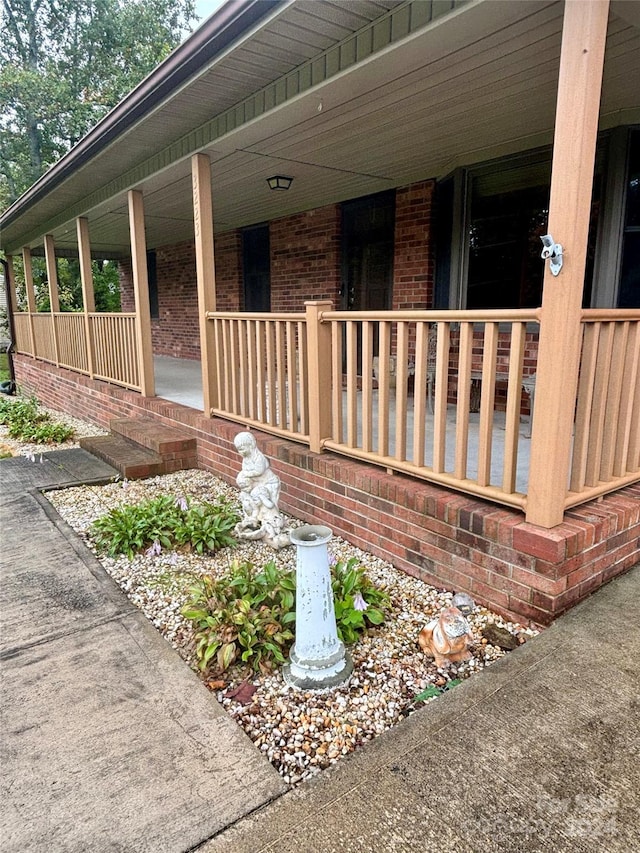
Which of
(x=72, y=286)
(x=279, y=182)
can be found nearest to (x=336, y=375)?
(x=279, y=182)

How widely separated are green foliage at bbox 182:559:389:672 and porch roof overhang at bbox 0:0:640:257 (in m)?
2.63

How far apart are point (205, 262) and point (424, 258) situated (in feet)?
7.48

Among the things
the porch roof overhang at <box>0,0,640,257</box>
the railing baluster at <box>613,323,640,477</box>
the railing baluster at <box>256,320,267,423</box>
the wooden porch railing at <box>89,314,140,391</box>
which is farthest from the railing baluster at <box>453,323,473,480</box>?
the wooden porch railing at <box>89,314,140,391</box>

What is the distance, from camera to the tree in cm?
2027

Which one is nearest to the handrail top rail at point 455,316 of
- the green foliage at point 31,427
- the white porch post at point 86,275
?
the green foliage at point 31,427

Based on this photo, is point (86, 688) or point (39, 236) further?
point (39, 236)

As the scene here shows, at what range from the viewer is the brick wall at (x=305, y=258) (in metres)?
6.98

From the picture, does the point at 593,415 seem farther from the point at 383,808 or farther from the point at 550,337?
the point at 383,808

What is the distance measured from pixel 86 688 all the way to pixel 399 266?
5.01 metres

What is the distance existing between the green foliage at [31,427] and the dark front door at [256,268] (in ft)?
11.2

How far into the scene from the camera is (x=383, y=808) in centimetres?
146

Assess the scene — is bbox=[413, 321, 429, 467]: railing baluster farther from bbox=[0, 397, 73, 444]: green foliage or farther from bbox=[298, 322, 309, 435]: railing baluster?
bbox=[0, 397, 73, 444]: green foliage

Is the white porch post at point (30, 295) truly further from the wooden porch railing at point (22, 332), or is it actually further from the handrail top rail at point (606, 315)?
the handrail top rail at point (606, 315)

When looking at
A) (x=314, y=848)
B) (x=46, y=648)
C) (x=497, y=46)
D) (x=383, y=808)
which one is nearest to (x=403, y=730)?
(x=383, y=808)
